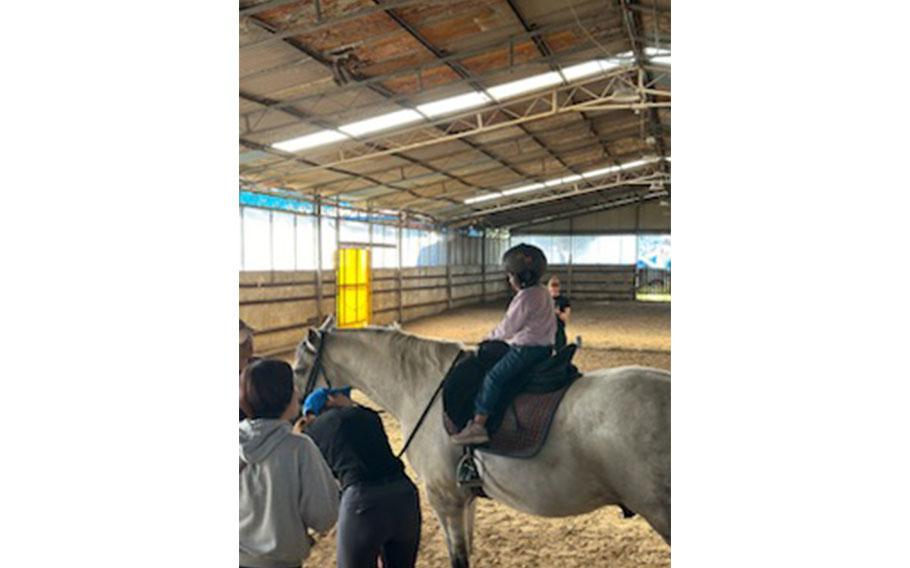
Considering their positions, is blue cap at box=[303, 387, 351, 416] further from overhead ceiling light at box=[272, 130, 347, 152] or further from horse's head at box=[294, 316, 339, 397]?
overhead ceiling light at box=[272, 130, 347, 152]

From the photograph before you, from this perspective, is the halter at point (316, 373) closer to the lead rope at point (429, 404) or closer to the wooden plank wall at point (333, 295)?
the lead rope at point (429, 404)

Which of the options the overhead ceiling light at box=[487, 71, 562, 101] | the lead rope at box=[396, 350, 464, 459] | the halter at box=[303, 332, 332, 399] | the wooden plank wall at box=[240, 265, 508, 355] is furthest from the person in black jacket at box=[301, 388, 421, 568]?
the wooden plank wall at box=[240, 265, 508, 355]

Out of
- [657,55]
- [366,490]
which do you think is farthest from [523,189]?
[366,490]

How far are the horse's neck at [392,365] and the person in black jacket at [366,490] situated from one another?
84 cm

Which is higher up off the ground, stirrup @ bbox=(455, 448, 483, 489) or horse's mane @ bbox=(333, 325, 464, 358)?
horse's mane @ bbox=(333, 325, 464, 358)

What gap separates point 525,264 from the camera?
284 centimetres

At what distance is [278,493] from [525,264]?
152cm

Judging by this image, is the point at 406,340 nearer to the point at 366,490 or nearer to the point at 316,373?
the point at 316,373

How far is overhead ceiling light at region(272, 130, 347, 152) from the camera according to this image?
8.05 meters

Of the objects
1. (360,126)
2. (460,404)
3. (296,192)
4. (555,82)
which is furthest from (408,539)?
(296,192)

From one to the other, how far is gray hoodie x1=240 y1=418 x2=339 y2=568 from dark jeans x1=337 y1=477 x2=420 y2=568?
46cm
